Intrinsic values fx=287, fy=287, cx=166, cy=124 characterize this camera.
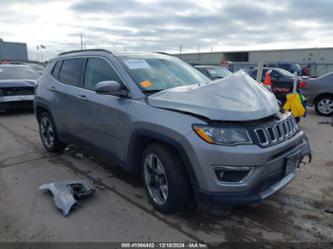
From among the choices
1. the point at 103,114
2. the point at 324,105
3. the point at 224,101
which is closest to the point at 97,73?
the point at 103,114

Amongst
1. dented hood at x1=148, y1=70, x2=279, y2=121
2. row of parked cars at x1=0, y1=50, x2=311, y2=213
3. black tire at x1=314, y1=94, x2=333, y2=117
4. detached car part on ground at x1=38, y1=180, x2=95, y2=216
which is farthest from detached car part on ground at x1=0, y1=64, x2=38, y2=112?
black tire at x1=314, y1=94, x2=333, y2=117

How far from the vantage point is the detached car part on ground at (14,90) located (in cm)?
899

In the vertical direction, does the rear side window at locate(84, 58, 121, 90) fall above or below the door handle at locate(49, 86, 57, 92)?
above

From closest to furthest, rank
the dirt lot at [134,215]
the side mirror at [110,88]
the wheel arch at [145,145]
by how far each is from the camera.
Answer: the wheel arch at [145,145] → the dirt lot at [134,215] → the side mirror at [110,88]

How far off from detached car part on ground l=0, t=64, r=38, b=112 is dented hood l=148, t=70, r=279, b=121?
7600 millimetres

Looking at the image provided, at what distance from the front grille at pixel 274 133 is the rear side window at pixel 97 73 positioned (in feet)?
5.87

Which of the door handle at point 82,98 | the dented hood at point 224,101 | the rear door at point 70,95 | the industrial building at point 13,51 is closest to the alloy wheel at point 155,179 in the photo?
the dented hood at point 224,101

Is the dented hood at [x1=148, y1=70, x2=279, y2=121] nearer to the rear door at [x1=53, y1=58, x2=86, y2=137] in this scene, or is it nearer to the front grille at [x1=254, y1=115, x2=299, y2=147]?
the front grille at [x1=254, y1=115, x2=299, y2=147]

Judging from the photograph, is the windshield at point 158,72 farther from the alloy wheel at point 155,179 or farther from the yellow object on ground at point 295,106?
the yellow object on ground at point 295,106

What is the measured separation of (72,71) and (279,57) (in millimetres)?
31613

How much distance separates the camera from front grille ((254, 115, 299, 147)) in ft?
8.64

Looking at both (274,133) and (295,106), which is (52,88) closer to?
(274,133)

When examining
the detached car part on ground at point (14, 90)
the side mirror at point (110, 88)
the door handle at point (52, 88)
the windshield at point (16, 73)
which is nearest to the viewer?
the side mirror at point (110, 88)

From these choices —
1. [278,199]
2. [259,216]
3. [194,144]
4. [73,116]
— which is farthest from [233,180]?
[73,116]
